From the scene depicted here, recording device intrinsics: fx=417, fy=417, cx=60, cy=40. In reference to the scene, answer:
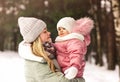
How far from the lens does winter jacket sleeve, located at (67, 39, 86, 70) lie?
2.69 metres

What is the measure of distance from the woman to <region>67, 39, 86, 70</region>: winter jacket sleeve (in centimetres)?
11

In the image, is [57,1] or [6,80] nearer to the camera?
[6,80]

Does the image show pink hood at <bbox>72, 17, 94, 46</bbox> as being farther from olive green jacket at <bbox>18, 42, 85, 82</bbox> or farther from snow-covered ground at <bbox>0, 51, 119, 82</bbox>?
snow-covered ground at <bbox>0, 51, 119, 82</bbox>

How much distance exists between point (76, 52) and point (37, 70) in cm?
28

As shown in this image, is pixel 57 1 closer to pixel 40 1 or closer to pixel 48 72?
pixel 40 1

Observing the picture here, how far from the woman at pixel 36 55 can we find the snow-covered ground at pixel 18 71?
2.70 meters

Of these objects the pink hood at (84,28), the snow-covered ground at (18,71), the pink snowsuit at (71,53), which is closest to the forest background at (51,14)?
the snow-covered ground at (18,71)

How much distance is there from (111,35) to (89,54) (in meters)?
0.82

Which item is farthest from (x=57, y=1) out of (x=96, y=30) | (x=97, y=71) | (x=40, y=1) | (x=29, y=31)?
(x=29, y=31)

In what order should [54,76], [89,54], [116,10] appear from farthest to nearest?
[89,54] → [116,10] → [54,76]

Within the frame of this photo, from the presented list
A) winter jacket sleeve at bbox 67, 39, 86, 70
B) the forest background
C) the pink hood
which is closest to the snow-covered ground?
the forest background

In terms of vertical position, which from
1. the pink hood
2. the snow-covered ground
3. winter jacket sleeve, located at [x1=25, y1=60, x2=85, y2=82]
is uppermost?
the pink hood

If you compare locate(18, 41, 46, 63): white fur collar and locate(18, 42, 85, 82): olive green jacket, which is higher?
locate(18, 41, 46, 63): white fur collar

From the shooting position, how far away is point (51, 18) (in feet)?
24.0
